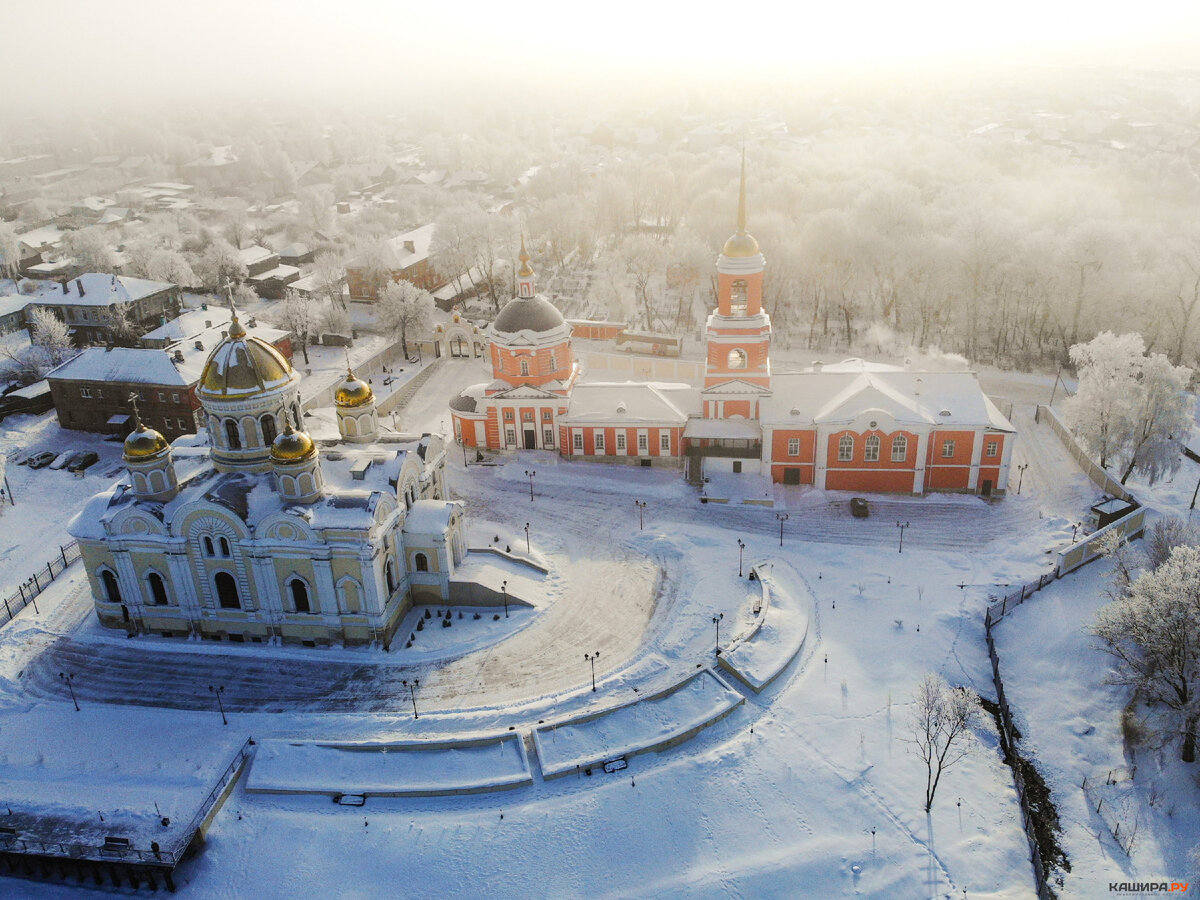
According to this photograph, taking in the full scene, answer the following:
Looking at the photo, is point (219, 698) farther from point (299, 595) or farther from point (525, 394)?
point (525, 394)

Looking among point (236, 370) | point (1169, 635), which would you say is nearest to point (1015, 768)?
point (1169, 635)

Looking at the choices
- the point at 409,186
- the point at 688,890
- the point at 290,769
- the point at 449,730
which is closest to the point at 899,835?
the point at 688,890

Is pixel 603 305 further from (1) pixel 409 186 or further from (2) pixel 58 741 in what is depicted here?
(1) pixel 409 186

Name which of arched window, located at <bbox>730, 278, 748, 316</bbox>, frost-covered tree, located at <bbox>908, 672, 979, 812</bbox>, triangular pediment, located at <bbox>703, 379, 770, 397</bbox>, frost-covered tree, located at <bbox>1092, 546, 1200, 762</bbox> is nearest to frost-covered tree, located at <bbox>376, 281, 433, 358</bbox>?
triangular pediment, located at <bbox>703, 379, 770, 397</bbox>

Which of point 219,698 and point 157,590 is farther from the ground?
point 157,590

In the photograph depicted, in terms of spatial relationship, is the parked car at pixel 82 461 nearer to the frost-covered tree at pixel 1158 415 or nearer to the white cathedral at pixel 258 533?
the white cathedral at pixel 258 533

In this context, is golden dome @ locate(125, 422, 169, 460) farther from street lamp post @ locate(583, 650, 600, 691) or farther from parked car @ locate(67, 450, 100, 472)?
parked car @ locate(67, 450, 100, 472)

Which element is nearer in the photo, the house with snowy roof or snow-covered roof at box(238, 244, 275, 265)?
the house with snowy roof
